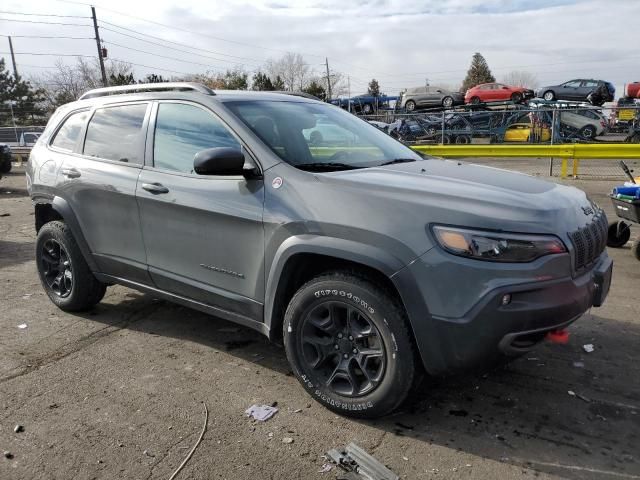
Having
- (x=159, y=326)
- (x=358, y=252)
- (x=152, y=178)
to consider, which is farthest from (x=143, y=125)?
(x=358, y=252)

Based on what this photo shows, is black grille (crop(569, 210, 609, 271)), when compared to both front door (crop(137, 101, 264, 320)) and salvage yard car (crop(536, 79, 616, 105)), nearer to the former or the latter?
front door (crop(137, 101, 264, 320))

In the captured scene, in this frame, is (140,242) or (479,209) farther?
(140,242)

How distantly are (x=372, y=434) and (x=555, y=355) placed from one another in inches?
65.5

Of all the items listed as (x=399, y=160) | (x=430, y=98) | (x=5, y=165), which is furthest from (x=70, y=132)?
(x=430, y=98)

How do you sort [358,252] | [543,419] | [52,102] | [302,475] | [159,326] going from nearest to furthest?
[302,475] → [358,252] → [543,419] → [159,326] → [52,102]

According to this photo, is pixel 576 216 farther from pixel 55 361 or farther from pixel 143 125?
pixel 55 361

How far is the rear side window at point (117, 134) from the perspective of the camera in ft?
13.3

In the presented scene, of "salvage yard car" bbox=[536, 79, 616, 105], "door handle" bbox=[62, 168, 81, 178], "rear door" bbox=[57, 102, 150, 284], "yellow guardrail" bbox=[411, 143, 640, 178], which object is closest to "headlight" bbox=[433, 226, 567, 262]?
"rear door" bbox=[57, 102, 150, 284]

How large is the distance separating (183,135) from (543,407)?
286 centimetres

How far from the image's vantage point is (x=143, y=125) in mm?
4016

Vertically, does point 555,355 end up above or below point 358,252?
below

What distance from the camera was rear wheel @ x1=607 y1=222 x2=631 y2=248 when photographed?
658 cm

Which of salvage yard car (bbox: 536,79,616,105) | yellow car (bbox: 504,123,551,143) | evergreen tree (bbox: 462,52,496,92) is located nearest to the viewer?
yellow car (bbox: 504,123,551,143)

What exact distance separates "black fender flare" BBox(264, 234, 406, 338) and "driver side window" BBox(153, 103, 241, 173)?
82 cm
